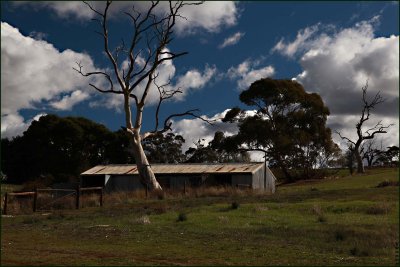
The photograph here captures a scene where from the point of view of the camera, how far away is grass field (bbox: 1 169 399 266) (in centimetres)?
1066

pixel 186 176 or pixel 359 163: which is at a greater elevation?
pixel 359 163

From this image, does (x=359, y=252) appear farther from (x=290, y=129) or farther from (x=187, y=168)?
(x=290, y=129)

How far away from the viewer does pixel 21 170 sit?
65562 millimetres

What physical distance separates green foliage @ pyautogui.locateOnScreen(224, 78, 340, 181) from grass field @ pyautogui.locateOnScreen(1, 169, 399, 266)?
3433cm

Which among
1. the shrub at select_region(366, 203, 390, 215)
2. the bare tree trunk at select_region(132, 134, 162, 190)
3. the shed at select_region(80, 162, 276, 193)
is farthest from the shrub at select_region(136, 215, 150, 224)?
the shed at select_region(80, 162, 276, 193)

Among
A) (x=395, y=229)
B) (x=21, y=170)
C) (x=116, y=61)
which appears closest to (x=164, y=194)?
(x=116, y=61)

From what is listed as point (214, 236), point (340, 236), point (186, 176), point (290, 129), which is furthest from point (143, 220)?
point (290, 129)

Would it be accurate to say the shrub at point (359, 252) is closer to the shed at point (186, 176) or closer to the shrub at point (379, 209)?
the shrub at point (379, 209)

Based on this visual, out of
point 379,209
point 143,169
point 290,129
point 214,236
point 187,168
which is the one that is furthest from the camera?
point 290,129

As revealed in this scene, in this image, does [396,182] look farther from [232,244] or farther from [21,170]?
[21,170]

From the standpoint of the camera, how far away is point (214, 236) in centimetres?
1455

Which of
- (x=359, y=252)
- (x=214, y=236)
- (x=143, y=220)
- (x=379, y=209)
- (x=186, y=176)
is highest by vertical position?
(x=186, y=176)

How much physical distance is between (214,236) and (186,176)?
28595 mm

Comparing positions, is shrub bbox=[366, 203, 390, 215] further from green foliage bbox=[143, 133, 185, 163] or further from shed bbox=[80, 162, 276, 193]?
green foliage bbox=[143, 133, 185, 163]
